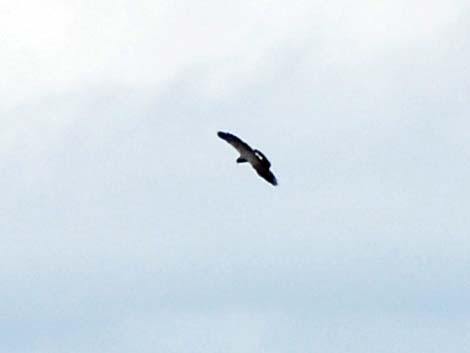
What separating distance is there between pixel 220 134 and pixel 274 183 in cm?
225

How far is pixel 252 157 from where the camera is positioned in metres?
54.3

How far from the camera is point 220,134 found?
53.7 meters

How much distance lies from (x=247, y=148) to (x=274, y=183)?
4.55 ft

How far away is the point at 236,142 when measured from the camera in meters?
53.5

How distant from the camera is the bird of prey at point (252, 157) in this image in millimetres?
53500

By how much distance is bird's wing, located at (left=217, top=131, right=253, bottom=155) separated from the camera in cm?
5341

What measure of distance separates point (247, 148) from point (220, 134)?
93 centimetres

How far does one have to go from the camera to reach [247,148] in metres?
53.7

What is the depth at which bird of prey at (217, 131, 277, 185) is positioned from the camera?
53500mm

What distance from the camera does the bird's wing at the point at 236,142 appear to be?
5341 cm

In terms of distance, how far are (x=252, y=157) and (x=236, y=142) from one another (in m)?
1.03

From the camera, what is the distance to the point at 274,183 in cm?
5394
